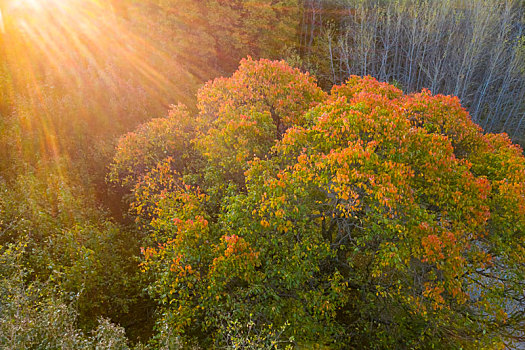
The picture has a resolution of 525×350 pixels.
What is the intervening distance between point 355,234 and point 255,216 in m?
3.19

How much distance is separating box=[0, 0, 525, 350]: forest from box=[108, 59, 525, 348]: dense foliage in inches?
2.4

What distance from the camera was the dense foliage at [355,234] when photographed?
22.9 feet

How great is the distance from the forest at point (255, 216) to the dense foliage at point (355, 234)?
6 centimetres

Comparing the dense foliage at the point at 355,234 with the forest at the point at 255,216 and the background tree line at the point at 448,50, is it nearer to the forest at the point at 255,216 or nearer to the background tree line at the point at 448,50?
the forest at the point at 255,216

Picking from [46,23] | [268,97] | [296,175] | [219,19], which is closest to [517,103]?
[219,19]

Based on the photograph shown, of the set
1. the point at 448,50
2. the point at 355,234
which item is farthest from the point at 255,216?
the point at 448,50

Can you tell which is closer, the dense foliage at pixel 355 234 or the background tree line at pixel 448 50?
the dense foliage at pixel 355 234

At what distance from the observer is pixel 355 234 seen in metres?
8.98

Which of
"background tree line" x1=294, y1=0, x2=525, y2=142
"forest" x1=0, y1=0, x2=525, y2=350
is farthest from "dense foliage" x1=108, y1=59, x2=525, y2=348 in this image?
"background tree line" x1=294, y1=0, x2=525, y2=142

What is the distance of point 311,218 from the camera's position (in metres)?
8.38

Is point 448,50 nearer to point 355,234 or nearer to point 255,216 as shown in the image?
point 355,234

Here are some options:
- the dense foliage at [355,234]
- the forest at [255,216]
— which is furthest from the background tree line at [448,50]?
the dense foliage at [355,234]

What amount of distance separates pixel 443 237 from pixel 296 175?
139 inches

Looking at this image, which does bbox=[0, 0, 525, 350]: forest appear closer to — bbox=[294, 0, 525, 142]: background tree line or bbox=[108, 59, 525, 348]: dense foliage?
bbox=[108, 59, 525, 348]: dense foliage
